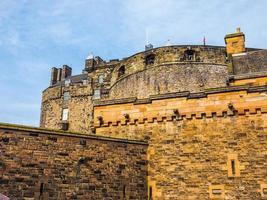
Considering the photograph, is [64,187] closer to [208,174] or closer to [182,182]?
[182,182]

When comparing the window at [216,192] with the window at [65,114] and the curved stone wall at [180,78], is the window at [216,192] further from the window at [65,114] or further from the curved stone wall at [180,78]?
the window at [65,114]

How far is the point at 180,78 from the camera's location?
1035 inches

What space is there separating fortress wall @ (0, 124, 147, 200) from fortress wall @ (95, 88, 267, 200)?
78 centimetres

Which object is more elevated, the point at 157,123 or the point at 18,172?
the point at 157,123

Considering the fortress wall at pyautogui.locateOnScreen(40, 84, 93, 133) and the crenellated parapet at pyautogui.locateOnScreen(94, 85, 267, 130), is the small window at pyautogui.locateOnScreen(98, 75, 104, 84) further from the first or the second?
the crenellated parapet at pyautogui.locateOnScreen(94, 85, 267, 130)

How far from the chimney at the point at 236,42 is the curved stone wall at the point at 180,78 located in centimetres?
448

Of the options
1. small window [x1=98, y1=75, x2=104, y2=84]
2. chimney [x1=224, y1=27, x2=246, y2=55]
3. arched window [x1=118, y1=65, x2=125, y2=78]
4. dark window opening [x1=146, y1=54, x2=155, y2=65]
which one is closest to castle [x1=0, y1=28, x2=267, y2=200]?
chimney [x1=224, y1=27, x2=246, y2=55]

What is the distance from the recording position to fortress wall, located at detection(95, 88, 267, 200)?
37.7 ft

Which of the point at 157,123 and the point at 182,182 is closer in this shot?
the point at 182,182

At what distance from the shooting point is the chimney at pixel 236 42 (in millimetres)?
21292

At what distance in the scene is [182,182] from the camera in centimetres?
1205

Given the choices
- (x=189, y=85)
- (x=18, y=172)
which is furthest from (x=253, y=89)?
(x=189, y=85)

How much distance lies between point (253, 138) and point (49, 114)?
122 feet

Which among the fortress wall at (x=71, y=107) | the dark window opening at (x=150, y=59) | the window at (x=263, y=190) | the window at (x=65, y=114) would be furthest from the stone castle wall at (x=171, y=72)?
the window at (x=263, y=190)
